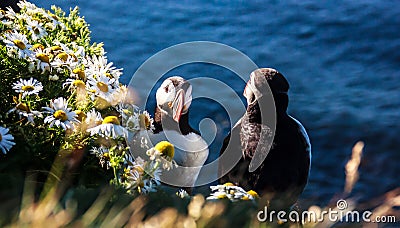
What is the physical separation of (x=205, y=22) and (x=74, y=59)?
5.05 metres

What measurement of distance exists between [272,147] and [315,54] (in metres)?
3.81

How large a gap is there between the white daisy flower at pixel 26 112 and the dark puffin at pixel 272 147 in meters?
1.42

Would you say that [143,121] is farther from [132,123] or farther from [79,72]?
[79,72]

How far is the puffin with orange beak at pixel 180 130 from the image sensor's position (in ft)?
8.63

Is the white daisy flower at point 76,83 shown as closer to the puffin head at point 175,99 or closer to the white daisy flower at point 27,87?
the white daisy flower at point 27,87

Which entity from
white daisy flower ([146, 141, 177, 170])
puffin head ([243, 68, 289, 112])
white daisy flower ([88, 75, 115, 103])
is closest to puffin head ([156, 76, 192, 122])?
puffin head ([243, 68, 289, 112])

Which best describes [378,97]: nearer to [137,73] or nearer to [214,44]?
[214,44]

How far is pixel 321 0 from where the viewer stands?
7.70m

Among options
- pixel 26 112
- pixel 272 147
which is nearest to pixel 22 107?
pixel 26 112

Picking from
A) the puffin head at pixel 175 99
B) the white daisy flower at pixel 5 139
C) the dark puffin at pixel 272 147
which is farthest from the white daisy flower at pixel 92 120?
the dark puffin at pixel 272 147

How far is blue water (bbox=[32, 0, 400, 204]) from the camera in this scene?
18.4ft

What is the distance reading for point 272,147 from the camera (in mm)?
3176

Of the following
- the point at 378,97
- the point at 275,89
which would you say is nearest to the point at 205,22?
the point at 378,97

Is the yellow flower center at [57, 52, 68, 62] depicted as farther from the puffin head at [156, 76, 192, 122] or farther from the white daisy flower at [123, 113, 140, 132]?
the puffin head at [156, 76, 192, 122]
